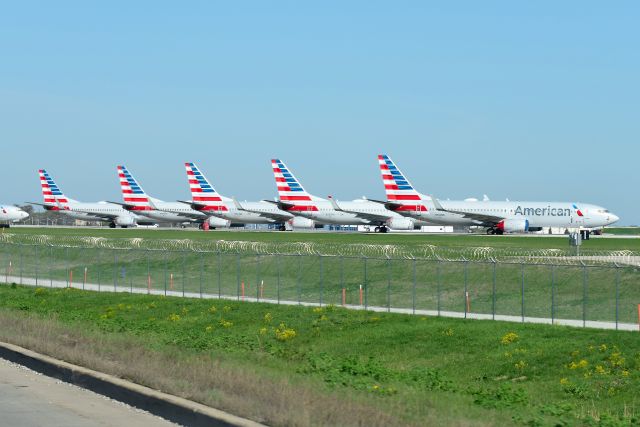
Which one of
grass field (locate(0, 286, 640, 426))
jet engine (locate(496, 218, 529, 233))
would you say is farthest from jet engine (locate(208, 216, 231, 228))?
grass field (locate(0, 286, 640, 426))

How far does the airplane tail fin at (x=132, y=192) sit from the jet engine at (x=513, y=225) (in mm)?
63712

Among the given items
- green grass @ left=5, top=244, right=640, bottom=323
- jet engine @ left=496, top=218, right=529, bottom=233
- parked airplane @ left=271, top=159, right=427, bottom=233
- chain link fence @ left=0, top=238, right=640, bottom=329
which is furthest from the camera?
parked airplane @ left=271, top=159, right=427, bottom=233

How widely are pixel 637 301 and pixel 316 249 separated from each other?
95.4ft

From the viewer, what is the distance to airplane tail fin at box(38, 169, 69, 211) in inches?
6481

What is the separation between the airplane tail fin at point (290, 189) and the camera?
134 m

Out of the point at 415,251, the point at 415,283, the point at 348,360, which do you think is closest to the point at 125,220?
the point at 415,251

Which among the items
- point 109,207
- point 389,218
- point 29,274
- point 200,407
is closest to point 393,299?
point 29,274

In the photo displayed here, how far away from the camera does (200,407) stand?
569 inches

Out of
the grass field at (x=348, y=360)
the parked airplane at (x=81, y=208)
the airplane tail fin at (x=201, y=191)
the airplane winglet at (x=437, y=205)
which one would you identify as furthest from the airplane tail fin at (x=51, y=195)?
the grass field at (x=348, y=360)

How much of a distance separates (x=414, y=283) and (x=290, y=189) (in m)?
97.7

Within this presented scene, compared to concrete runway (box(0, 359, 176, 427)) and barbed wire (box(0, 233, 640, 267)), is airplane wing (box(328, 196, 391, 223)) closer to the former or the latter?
barbed wire (box(0, 233, 640, 267))

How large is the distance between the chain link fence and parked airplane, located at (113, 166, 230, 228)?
8556 centimetres

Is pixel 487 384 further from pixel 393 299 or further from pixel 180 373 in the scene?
pixel 393 299

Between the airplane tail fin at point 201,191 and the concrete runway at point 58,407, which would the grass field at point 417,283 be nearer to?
the concrete runway at point 58,407
